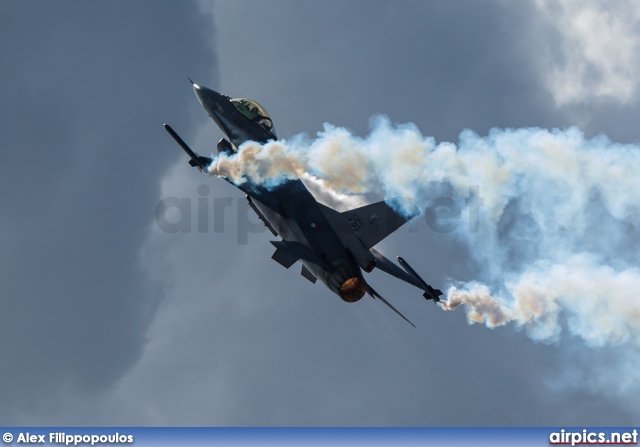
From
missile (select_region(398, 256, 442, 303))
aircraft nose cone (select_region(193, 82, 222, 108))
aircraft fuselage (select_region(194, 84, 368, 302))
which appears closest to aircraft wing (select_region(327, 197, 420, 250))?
aircraft fuselage (select_region(194, 84, 368, 302))

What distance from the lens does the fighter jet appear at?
36344mm

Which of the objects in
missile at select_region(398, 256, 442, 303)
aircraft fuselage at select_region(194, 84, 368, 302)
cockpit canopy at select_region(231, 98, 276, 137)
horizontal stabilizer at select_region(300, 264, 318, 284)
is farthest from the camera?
cockpit canopy at select_region(231, 98, 276, 137)

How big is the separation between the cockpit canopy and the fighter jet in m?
3.10

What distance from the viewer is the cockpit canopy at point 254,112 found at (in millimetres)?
43719

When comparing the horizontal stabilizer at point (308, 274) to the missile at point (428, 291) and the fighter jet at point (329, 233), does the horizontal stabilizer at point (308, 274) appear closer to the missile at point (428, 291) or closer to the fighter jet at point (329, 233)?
the fighter jet at point (329, 233)

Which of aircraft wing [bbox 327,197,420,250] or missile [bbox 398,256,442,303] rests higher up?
aircraft wing [bbox 327,197,420,250]

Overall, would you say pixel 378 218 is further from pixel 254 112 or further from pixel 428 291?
pixel 254 112

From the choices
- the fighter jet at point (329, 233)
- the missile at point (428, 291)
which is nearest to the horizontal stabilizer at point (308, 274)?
the fighter jet at point (329, 233)

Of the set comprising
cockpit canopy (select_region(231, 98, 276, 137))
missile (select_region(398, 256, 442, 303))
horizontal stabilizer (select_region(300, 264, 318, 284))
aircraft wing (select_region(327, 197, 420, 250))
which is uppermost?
cockpit canopy (select_region(231, 98, 276, 137))

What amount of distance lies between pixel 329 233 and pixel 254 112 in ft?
32.3

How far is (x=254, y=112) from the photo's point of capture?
44.0 meters

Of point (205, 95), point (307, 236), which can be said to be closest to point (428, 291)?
point (307, 236)

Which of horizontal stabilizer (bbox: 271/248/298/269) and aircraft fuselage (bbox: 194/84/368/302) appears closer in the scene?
aircraft fuselage (bbox: 194/84/368/302)

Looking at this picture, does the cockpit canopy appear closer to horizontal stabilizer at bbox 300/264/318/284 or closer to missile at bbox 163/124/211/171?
missile at bbox 163/124/211/171
